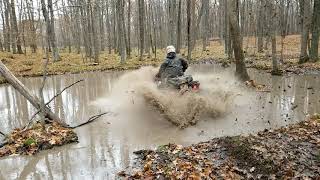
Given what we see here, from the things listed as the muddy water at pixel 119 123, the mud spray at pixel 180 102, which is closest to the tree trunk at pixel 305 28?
the muddy water at pixel 119 123

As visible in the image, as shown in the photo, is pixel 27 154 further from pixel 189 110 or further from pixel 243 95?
pixel 243 95

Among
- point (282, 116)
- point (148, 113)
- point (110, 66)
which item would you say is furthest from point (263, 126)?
point (110, 66)

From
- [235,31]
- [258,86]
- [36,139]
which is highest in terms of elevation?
[235,31]

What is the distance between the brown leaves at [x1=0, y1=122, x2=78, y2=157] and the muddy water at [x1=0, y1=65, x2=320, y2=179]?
0.85 ft

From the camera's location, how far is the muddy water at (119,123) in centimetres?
780

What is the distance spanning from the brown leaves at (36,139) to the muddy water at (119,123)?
0.85 feet

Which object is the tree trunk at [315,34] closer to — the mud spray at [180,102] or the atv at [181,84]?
the mud spray at [180,102]

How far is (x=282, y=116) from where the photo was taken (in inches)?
434

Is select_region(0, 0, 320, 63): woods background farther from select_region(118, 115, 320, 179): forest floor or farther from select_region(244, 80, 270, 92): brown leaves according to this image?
select_region(118, 115, 320, 179): forest floor

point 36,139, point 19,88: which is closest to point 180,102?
point 36,139

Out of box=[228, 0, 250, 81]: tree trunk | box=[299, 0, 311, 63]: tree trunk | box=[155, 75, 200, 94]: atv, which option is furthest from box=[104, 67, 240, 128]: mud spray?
box=[299, 0, 311, 63]: tree trunk

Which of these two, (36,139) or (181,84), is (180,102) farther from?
(36,139)

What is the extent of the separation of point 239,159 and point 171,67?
6379mm

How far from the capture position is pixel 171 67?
13.0 metres
